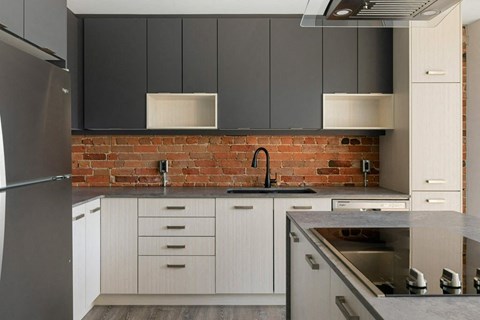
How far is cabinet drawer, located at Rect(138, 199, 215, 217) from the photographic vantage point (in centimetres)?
357

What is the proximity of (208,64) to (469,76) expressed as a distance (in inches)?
90.5

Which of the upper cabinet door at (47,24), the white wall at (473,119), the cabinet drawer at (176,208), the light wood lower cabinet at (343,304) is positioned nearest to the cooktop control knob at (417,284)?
the light wood lower cabinet at (343,304)

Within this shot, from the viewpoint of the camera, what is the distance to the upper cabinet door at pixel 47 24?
2094 millimetres

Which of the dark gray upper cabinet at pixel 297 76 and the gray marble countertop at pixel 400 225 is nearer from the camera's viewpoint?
the gray marble countertop at pixel 400 225

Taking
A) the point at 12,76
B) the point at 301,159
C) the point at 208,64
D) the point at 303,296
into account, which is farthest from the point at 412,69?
the point at 12,76

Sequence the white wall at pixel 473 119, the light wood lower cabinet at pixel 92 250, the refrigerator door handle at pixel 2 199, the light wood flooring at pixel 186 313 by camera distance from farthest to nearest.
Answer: the white wall at pixel 473 119 → the light wood flooring at pixel 186 313 → the light wood lower cabinet at pixel 92 250 → the refrigerator door handle at pixel 2 199

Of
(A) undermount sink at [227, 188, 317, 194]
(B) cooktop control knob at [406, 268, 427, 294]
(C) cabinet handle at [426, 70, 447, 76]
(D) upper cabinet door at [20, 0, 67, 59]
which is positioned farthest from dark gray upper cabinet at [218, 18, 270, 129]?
(B) cooktop control knob at [406, 268, 427, 294]

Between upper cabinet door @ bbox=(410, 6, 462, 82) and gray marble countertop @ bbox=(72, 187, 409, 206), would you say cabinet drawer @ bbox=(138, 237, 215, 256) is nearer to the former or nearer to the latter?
gray marble countertop @ bbox=(72, 187, 409, 206)

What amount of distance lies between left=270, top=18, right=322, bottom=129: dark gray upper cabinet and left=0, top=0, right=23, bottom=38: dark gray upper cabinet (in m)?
2.21

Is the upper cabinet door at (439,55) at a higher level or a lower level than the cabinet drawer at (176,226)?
higher

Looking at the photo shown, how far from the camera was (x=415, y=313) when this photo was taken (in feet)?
3.20

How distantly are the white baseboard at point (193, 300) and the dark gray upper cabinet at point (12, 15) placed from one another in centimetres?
Result: 231

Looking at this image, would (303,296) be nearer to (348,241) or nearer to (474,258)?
Result: (348,241)

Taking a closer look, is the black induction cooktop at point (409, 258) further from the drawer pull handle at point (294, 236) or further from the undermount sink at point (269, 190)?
the undermount sink at point (269, 190)
